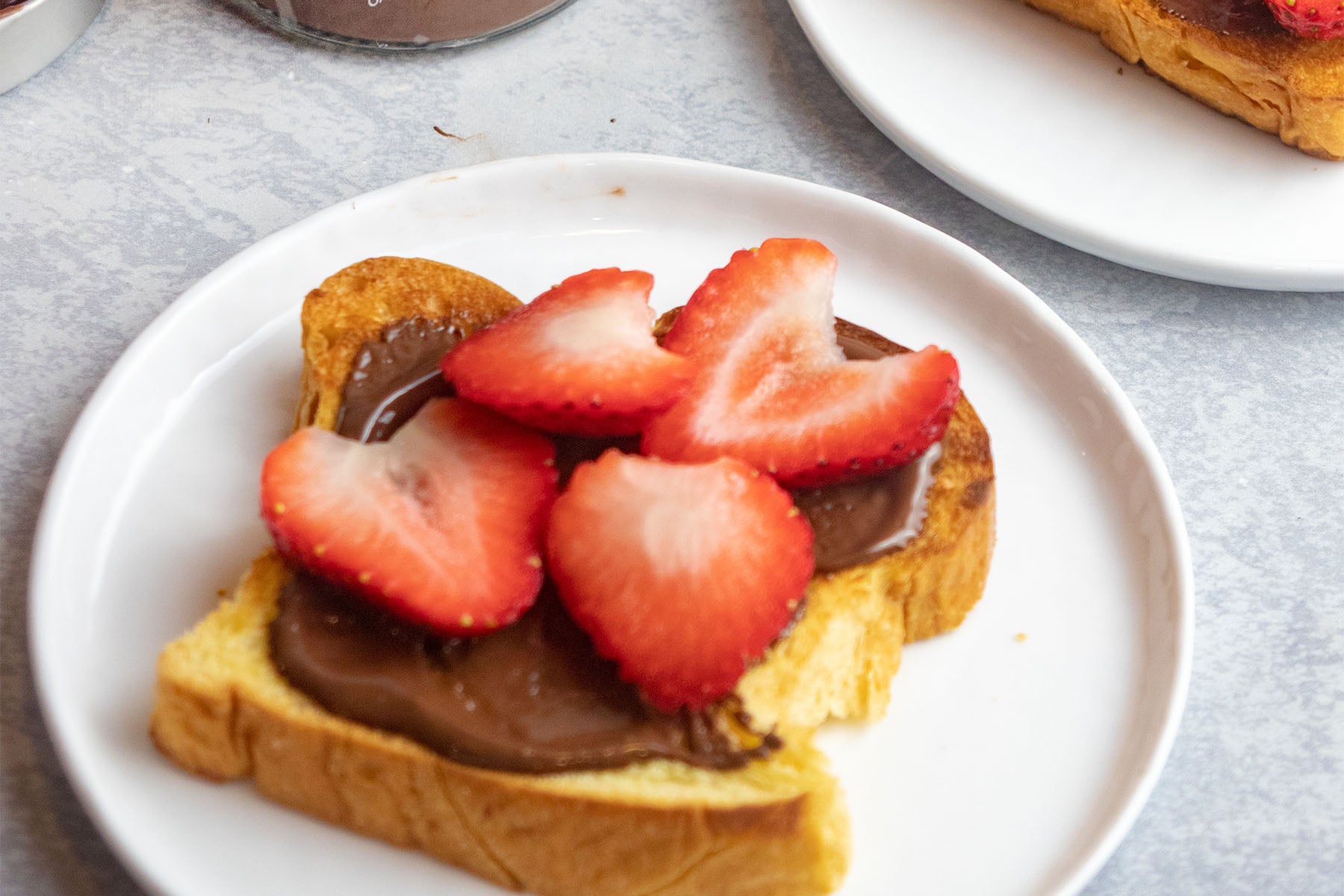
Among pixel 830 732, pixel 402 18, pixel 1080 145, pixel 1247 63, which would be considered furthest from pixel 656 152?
pixel 830 732

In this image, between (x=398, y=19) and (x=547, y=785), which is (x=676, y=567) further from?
(x=398, y=19)

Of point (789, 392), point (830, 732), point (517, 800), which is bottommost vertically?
point (830, 732)

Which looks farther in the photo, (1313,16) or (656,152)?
(656,152)

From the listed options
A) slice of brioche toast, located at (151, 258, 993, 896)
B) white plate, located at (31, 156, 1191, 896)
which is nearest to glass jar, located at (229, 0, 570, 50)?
white plate, located at (31, 156, 1191, 896)

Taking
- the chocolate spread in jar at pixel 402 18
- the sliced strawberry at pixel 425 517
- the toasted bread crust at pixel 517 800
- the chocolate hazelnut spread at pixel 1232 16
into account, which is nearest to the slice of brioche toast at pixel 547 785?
the toasted bread crust at pixel 517 800

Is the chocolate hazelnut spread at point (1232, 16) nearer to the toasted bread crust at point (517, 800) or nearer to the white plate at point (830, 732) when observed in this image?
the white plate at point (830, 732)

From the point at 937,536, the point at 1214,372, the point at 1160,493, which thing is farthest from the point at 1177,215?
the point at 937,536
